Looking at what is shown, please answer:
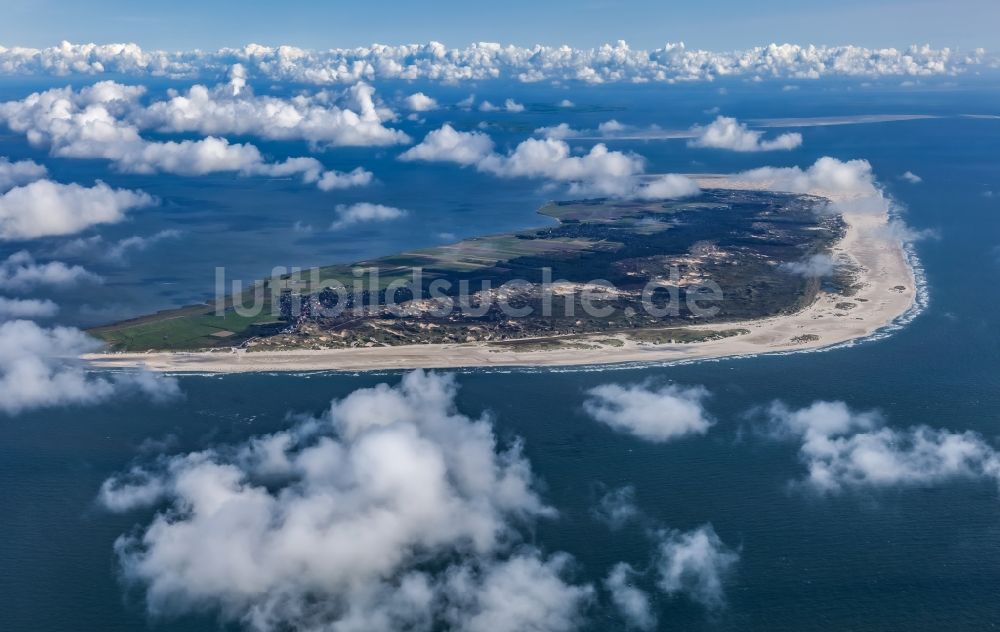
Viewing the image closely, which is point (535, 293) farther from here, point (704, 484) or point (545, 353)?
point (704, 484)

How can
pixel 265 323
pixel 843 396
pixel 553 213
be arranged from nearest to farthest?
1. pixel 843 396
2. pixel 265 323
3. pixel 553 213

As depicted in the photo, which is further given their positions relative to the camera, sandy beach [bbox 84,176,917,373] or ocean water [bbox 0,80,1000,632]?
sandy beach [bbox 84,176,917,373]

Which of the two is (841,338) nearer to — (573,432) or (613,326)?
(613,326)

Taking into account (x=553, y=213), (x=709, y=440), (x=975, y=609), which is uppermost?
(x=553, y=213)

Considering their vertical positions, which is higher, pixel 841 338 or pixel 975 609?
pixel 841 338

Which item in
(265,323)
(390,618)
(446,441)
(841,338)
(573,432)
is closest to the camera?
(390,618)

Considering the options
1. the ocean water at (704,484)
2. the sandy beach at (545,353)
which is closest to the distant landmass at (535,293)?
the sandy beach at (545,353)

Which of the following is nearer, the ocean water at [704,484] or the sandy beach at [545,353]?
the ocean water at [704,484]

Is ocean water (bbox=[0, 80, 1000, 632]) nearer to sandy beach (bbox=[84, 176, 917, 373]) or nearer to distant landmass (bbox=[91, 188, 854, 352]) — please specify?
sandy beach (bbox=[84, 176, 917, 373])

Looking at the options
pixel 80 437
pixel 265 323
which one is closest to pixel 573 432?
pixel 80 437

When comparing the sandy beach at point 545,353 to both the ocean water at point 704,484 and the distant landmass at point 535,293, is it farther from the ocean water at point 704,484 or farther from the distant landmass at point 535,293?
the ocean water at point 704,484

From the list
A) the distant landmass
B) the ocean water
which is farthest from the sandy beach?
the ocean water
